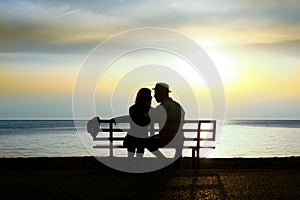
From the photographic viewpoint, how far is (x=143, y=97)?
13539 millimetres

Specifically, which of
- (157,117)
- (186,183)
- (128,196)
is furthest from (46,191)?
(157,117)

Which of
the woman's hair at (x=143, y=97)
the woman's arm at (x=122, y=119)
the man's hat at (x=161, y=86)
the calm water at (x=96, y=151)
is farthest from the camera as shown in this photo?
the calm water at (x=96, y=151)

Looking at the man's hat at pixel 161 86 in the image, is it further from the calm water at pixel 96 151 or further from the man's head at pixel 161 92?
the calm water at pixel 96 151

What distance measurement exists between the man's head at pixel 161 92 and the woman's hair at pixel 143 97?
0.21 m

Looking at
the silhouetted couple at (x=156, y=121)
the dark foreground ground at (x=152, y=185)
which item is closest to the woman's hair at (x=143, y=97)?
the silhouetted couple at (x=156, y=121)

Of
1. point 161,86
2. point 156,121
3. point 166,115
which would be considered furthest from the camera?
point 156,121

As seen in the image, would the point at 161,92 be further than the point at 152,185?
Yes

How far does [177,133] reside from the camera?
1379cm

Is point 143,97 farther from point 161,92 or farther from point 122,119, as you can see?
point 122,119

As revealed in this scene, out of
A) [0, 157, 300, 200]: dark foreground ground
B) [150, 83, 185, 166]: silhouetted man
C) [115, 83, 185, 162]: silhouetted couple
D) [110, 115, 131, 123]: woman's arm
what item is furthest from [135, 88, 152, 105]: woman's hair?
[0, 157, 300, 200]: dark foreground ground

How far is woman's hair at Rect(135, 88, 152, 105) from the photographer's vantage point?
44.4 feet

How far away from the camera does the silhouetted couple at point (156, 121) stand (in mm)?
13359

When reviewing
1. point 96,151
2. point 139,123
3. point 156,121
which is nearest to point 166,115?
point 156,121

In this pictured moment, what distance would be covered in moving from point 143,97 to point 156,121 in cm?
63
